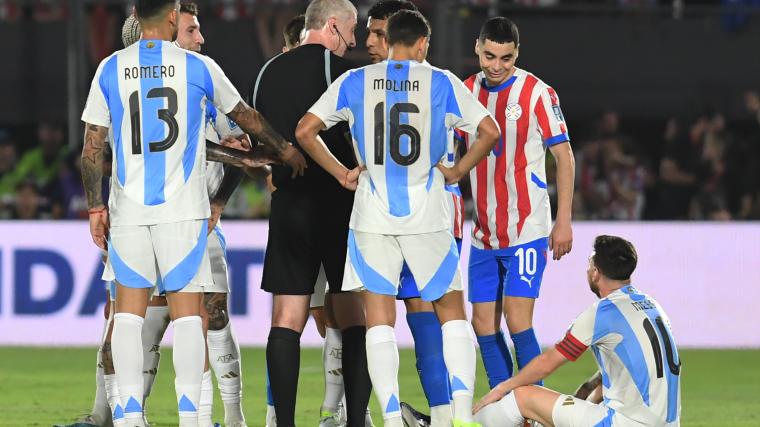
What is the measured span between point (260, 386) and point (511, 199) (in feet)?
9.29

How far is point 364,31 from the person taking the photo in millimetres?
16109

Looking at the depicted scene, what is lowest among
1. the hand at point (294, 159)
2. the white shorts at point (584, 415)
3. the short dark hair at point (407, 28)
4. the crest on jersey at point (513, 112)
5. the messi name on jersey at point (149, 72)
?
the white shorts at point (584, 415)

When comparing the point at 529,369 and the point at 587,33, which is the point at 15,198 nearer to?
the point at 587,33

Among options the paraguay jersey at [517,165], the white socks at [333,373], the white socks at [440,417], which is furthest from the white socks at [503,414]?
the paraguay jersey at [517,165]

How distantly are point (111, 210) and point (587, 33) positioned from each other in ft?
36.5

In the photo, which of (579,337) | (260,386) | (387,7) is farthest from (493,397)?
(260,386)

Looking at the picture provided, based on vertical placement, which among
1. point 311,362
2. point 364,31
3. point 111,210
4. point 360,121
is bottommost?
point 311,362

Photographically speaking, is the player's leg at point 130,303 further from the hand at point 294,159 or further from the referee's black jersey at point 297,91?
the referee's black jersey at point 297,91

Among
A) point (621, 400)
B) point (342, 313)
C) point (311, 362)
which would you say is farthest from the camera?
point (311, 362)

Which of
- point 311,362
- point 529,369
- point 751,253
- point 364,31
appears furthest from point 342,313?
point 364,31

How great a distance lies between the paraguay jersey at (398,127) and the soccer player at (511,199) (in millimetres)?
829

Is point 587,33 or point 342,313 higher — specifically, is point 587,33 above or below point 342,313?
above

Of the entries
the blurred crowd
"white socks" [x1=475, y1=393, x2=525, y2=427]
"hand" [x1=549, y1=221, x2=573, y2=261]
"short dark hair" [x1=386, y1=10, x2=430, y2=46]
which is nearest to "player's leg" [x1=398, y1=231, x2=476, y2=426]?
"white socks" [x1=475, y1=393, x2=525, y2=427]

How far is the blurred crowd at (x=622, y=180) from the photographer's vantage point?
13219 millimetres
